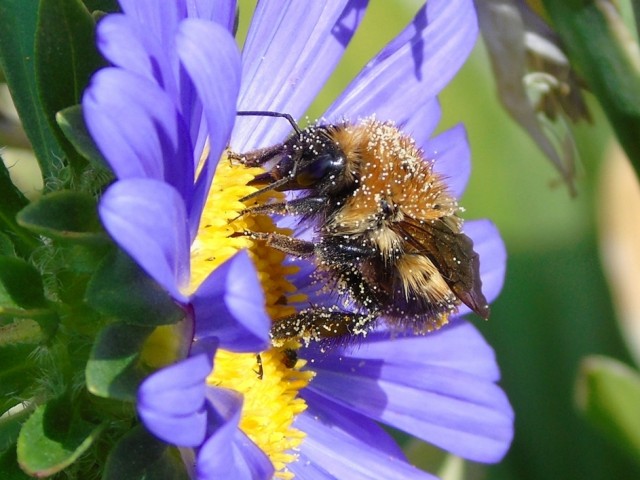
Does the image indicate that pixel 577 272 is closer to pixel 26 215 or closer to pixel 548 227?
pixel 548 227

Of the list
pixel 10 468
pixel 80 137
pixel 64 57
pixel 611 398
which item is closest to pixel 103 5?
pixel 64 57

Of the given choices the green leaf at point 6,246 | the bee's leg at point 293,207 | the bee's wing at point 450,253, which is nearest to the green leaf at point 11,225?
the green leaf at point 6,246

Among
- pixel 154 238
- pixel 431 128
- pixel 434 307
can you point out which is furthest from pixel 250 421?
pixel 431 128

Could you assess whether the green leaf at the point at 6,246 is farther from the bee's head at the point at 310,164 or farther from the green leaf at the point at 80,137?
the bee's head at the point at 310,164

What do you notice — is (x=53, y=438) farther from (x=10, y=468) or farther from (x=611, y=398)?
(x=611, y=398)

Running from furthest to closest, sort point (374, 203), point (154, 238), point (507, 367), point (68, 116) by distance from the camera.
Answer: point (507, 367)
point (374, 203)
point (68, 116)
point (154, 238)

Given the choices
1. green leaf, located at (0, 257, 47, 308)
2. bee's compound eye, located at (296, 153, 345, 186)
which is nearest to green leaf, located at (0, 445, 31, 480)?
green leaf, located at (0, 257, 47, 308)

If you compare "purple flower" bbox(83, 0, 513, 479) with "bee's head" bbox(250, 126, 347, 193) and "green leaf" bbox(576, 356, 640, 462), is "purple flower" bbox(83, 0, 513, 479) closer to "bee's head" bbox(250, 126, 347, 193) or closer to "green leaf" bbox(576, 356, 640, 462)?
"bee's head" bbox(250, 126, 347, 193)
